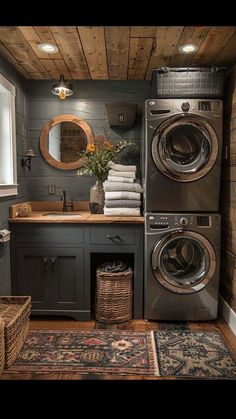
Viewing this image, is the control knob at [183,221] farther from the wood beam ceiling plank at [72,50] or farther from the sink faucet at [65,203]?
the wood beam ceiling plank at [72,50]

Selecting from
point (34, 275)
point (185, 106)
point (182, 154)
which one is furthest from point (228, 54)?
point (34, 275)

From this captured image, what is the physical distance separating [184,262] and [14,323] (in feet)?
5.03

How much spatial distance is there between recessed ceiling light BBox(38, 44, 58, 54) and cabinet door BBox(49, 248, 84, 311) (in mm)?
1663

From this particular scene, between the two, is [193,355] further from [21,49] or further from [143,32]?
[21,49]

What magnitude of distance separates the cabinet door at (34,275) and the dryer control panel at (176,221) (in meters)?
0.98

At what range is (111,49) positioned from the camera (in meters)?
2.51

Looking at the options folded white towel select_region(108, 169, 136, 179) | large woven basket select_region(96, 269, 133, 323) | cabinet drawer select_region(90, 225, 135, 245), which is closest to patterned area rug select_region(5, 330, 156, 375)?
large woven basket select_region(96, 269, 133, 323)

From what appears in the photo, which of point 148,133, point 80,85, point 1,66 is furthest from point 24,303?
point 80,85

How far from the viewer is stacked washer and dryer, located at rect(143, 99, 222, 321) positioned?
2.64 metres

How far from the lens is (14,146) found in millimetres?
2980

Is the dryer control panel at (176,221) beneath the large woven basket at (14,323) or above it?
above

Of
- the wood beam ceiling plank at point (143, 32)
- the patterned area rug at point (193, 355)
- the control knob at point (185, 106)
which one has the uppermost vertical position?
the wood beam ceiling plank at point (143, 32)

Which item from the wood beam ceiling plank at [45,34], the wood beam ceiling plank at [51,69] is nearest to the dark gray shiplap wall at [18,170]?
the wood beam ceiling plank at [51,69]

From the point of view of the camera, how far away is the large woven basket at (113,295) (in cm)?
275
